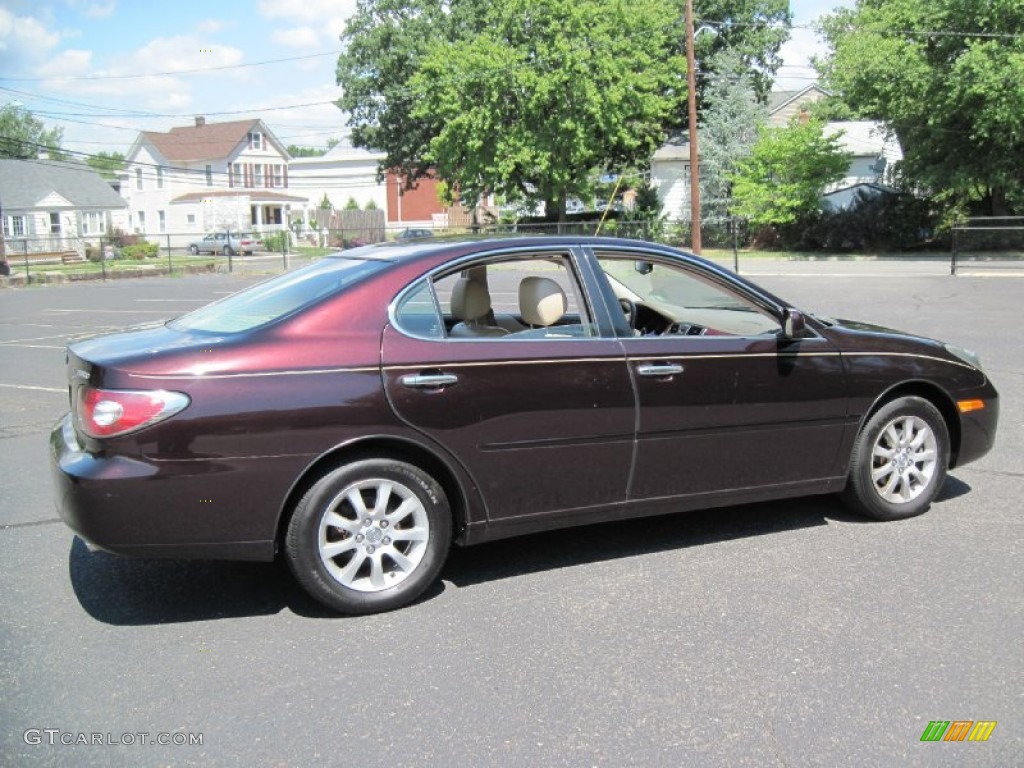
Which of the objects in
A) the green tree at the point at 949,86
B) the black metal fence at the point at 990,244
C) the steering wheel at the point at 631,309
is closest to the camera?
the steering wheel at the point at 631,309

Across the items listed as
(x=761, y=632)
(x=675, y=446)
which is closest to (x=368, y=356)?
(x=675, y=446)

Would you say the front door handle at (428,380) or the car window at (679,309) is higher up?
the car window at (679,309)

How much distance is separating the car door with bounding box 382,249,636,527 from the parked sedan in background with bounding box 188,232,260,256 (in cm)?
5063

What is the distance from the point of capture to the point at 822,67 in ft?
130

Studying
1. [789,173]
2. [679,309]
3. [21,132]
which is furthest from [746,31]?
[21,132]

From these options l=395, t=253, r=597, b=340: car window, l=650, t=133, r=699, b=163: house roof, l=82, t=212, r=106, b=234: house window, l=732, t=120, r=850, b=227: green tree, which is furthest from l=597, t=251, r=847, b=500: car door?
l=82, t=212, r=106, b=234: house window

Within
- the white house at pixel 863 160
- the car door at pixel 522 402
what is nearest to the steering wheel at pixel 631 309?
the car door at pixel 522 402

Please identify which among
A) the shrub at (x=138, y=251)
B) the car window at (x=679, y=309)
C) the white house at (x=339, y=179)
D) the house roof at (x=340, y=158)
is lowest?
the car window at (x=679, y=309)

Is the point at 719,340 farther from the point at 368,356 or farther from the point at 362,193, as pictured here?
the point at 362,193

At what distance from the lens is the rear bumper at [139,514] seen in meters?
3.80

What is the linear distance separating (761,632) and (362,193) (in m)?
79.6

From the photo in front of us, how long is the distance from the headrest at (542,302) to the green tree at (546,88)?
35797 mm

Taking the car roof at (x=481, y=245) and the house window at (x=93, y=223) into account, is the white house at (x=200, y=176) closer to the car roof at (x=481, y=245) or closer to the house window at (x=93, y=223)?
the house window at (x=93, y=223)

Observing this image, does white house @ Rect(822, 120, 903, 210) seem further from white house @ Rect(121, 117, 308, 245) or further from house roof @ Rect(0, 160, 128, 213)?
house roof @ Rect(0, 160, 128, 213)
